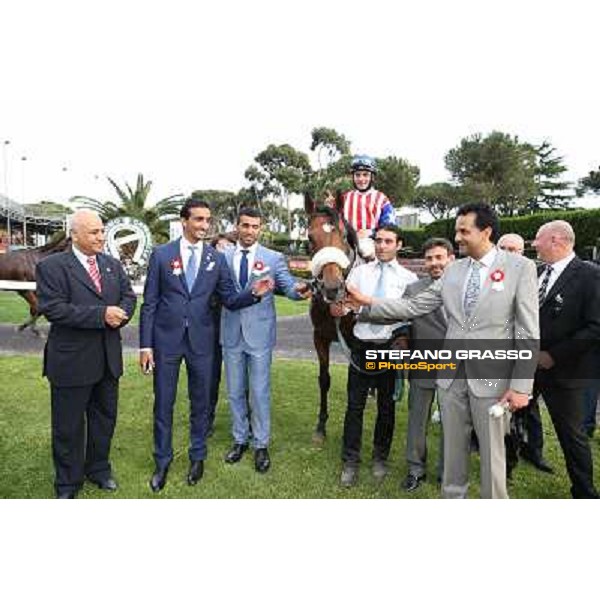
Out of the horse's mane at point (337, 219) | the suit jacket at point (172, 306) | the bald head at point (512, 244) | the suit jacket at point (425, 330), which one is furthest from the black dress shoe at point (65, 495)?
the bald head at point (512, 244)

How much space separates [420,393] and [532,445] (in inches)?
50.1

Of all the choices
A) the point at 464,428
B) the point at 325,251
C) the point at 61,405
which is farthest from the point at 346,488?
the point at 61,405

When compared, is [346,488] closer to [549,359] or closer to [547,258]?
[549,359]

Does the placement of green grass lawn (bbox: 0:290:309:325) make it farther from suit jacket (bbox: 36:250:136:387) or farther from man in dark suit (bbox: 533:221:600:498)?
man in dark suit (bbox: 533:221:600:498)

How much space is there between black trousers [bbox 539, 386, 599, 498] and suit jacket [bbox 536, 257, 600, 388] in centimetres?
9

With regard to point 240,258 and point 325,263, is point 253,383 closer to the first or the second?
point 240,258

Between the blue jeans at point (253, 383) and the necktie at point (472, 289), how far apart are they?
Result: 66.3 inches

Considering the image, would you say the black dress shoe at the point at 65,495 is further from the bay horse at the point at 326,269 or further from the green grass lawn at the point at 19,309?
the green grass lawn at the point at 19,309

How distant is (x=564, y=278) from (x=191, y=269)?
2.59 m

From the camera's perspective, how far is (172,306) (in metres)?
3.26

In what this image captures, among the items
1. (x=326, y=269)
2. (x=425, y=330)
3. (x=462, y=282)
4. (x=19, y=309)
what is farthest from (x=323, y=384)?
(x=19, y=309)

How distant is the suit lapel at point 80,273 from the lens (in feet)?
10.1

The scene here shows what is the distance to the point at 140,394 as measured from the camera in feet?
18.3

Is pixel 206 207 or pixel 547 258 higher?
pixel 206 207
